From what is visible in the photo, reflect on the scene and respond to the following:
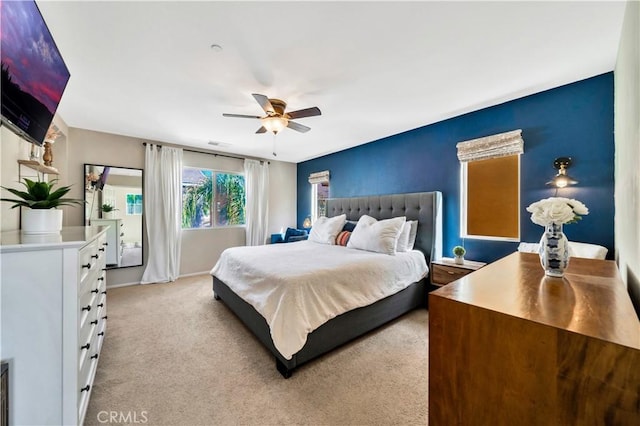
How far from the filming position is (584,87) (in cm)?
230

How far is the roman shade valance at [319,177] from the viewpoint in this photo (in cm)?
535

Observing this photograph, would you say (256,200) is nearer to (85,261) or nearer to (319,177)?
(319,177)

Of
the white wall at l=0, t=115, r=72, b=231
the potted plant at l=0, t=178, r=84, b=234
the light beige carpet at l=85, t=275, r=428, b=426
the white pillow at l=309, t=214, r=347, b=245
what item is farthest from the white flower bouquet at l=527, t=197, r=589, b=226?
the white wall at l=0, t=115, r=72, b=231

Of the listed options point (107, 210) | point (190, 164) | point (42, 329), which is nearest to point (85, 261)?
point (42, 329)

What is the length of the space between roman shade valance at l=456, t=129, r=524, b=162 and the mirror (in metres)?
4.97

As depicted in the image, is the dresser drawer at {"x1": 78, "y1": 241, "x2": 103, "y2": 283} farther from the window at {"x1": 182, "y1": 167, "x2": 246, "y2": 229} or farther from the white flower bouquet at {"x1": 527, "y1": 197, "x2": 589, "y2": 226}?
the window at {"x1": 182, "y1": 167, "x2": 246, "y2": 229}

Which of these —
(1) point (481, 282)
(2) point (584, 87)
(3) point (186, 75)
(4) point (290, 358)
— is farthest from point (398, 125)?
(4) point (290, 358)

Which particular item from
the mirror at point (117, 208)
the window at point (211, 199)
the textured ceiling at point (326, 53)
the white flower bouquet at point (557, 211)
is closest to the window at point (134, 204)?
the mirror at point (117, 208)

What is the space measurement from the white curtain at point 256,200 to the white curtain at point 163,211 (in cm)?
132

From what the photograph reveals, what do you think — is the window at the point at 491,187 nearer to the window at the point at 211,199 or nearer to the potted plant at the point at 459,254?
the potted plant at the point at 459,254

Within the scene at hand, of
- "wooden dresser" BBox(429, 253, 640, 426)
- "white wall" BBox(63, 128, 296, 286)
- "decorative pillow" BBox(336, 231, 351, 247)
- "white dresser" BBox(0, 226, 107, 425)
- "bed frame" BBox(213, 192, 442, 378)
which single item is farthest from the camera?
"decorative pillow" BBox(336, 231, 351, 247)

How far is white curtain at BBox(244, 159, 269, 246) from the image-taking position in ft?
17.5

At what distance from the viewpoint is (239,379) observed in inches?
73.3

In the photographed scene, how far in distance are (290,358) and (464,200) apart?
2.83 m
